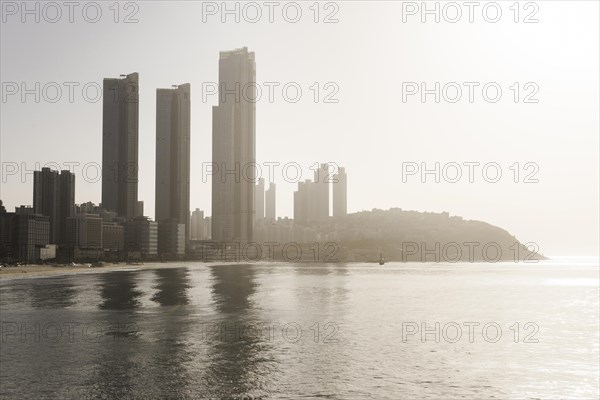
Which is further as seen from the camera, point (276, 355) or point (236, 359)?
point (276, 355)

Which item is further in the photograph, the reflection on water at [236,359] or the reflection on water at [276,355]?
the reflection on water at [276,355]

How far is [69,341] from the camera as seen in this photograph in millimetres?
65625

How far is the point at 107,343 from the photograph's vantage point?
210 feet

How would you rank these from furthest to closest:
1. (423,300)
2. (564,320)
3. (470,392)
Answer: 1. (423,300)
2. (564,320)
3. (470,392)

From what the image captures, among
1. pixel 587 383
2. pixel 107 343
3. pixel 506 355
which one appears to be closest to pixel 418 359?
pixel 506 355

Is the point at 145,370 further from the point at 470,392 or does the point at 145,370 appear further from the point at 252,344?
the point at 470,392

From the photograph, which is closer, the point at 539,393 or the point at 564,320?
the point at 539,393

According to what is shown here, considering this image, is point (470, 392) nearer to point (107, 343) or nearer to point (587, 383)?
point (587, 383)

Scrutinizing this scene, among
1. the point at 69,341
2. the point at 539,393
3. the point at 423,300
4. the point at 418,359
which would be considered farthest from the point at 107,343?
the point at 423,300

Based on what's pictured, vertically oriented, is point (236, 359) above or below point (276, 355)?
above

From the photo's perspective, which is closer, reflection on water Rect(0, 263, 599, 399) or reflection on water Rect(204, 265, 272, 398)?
reflection on water Rect(204, 265, 272, 398)

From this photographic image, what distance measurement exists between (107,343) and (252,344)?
16720mm

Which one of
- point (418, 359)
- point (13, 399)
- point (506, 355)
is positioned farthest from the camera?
point (506, 355)

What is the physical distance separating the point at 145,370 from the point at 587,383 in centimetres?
4086
